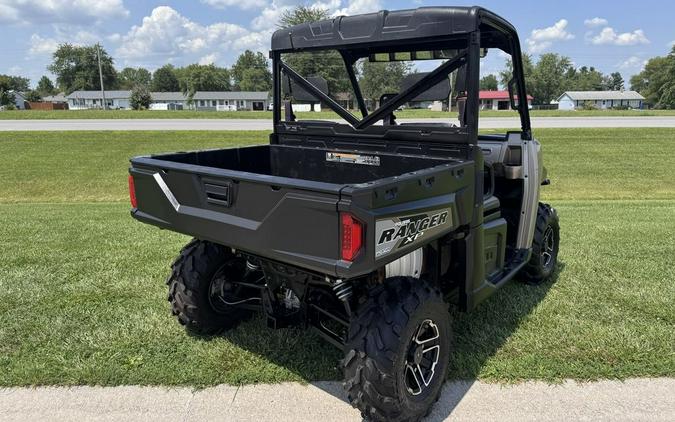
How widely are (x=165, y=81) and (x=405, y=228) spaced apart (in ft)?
424

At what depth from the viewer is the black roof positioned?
2.85m

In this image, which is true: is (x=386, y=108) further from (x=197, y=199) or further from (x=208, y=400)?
(x=208, y=400)

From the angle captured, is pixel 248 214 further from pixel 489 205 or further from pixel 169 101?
pixel 169 101

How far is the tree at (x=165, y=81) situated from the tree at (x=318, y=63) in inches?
4923

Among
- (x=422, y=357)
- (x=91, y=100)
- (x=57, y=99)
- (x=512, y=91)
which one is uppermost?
(x=57, y=99)

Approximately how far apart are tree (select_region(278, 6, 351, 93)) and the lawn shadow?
6.09ft

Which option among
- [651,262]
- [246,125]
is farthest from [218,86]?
[651,262]

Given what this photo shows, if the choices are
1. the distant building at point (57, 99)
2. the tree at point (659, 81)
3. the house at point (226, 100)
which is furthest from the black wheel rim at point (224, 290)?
the distant building at point (57, 99)

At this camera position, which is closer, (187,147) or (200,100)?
(187,147)

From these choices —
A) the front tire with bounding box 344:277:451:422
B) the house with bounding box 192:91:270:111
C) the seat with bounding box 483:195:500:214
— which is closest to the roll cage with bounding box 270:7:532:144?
the seat with bounding box 483:195:500:214

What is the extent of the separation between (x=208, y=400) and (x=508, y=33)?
300 cm

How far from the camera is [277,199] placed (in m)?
2.40

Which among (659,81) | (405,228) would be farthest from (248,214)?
(659,81)

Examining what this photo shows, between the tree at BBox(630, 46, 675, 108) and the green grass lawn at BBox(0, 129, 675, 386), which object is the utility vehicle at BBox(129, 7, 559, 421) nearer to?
the green grass lawn at BBox(0, 129, 675, 386)
